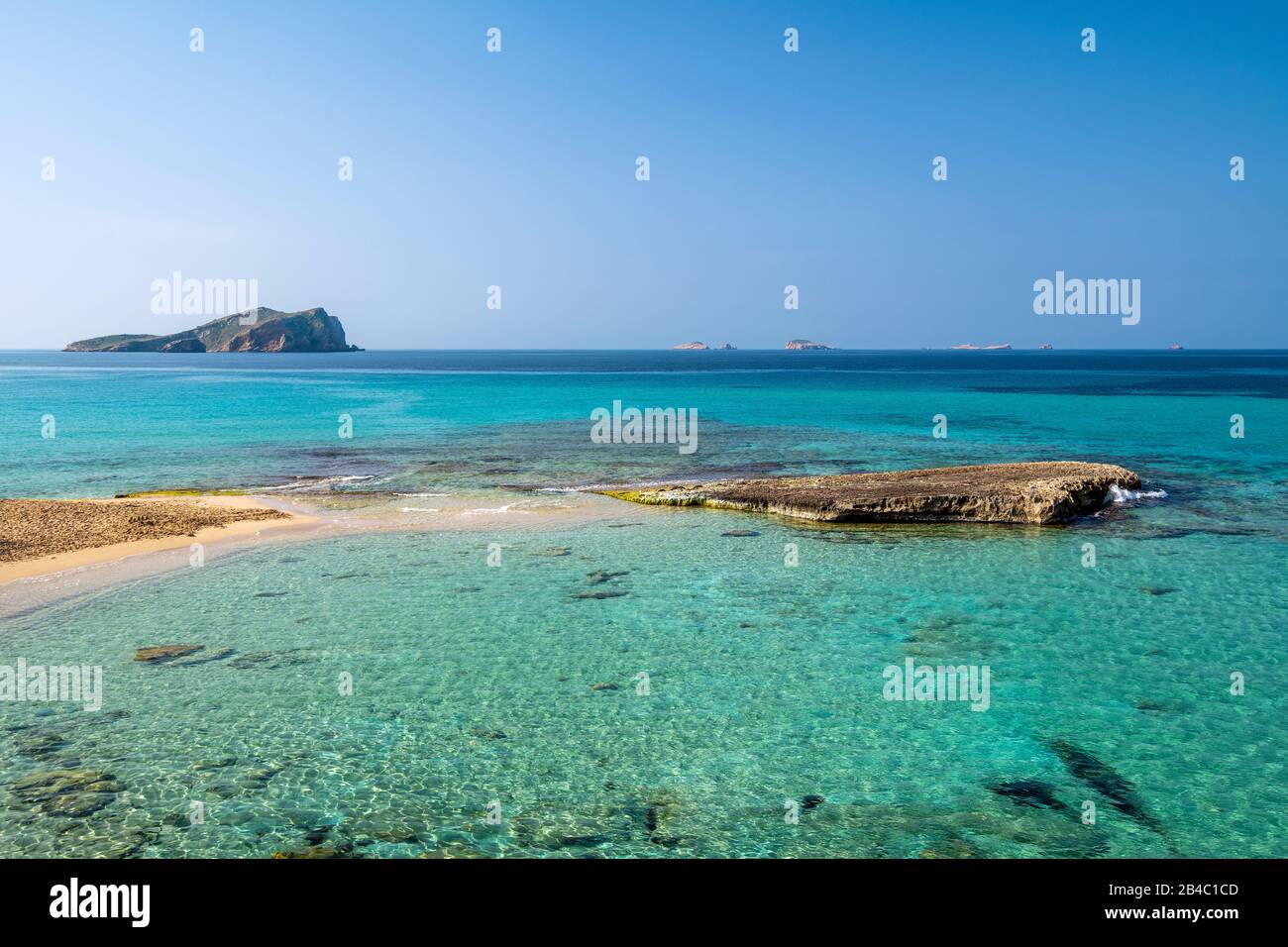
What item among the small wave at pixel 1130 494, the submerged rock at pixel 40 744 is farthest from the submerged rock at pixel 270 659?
the small wave at pixel 1130 494

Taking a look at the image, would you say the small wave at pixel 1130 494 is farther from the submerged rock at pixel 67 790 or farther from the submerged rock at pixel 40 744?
the submerged rock at pixel 40 744

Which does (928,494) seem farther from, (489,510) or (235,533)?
(235,533)

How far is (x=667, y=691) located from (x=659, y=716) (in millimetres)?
878

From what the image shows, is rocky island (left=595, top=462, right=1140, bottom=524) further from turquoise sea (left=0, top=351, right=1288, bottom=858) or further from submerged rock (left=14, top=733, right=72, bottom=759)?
submerged rock (left=14, top=733, right=72, bottom=759)

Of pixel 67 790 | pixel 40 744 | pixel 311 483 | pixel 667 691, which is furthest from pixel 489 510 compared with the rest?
pixel 67 790

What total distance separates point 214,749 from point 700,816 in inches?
246

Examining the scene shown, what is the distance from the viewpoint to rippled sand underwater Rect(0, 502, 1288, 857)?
8758mm

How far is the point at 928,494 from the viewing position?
24.8m

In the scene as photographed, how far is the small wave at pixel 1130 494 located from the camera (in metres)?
26.6

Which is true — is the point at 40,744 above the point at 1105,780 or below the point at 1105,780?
above

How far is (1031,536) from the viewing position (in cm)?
2216
